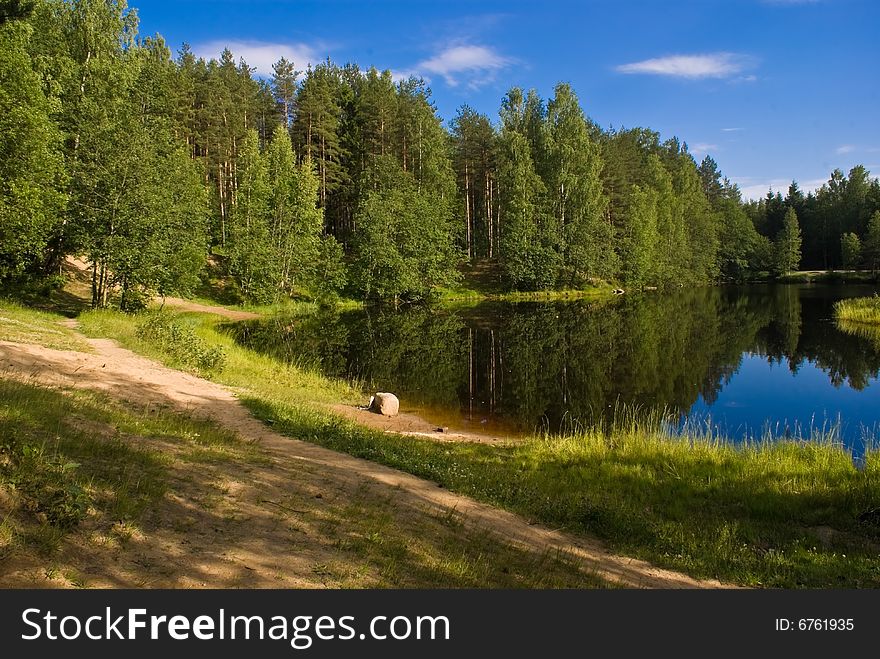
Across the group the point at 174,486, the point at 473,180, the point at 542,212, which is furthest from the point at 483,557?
the point at 473,180

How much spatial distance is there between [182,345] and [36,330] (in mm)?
4702

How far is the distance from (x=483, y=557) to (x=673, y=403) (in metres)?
16.7

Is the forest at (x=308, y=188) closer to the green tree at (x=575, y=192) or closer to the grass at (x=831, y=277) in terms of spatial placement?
the green tree at (x=575, y=192)

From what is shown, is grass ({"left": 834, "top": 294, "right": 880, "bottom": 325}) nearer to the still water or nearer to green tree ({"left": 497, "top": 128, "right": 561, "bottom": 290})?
the still water

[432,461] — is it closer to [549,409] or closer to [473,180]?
[549,409]

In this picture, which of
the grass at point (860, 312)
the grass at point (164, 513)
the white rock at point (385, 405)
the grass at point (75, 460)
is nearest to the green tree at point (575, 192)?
the grass at point (860, 312)

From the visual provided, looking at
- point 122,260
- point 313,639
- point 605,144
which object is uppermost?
point 605,144

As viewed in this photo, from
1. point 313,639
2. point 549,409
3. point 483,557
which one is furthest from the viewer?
point 549,409

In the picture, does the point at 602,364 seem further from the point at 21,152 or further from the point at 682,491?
the point at 21,152

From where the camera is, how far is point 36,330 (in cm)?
1919

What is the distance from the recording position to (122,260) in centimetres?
2800

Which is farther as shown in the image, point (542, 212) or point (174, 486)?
point (542, 212)

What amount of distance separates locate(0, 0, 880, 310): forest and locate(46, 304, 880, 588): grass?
14610mm

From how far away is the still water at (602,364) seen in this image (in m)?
19.9
